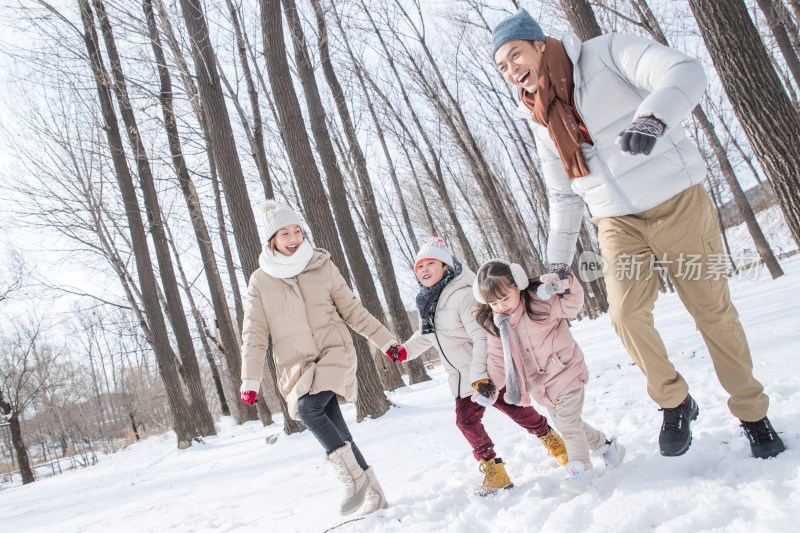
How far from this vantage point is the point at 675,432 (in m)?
2.12

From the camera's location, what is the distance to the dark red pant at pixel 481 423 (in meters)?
2.78

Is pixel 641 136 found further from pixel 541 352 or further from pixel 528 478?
pixel 528 478

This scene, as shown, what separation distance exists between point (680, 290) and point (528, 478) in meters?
1.42

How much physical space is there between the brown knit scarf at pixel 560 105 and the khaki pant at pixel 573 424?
1207mm

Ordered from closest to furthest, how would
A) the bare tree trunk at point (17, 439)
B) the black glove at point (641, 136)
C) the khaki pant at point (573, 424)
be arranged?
the black glove at point (641, 136)
the khaki pant at point (573, 424)
the bare tree trunk at point (17, 439)

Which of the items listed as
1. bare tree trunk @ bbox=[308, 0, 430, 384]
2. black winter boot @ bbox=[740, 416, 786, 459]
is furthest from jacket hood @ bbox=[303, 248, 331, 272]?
bare tree trunk @ bbox=[308, 0, 430, 384]

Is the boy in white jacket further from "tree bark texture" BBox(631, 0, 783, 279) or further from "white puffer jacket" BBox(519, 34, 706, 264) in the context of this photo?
"tree bark texture" BBox(631, 0, 783, 279)

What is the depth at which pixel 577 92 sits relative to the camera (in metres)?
2.14

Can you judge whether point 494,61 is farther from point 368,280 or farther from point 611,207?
point 368,280

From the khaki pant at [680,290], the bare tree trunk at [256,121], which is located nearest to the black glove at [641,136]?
the khaki pant at [680,290]

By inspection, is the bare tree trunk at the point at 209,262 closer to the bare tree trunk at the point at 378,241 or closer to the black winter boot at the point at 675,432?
the bare tree trunk at the point at 378,241

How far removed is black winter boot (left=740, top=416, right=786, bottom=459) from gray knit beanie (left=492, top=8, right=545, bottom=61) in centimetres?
202

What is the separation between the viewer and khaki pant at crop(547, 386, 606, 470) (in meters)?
2.47

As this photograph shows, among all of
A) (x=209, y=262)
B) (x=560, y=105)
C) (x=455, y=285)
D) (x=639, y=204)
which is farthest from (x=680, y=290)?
(x=209, y=262)
